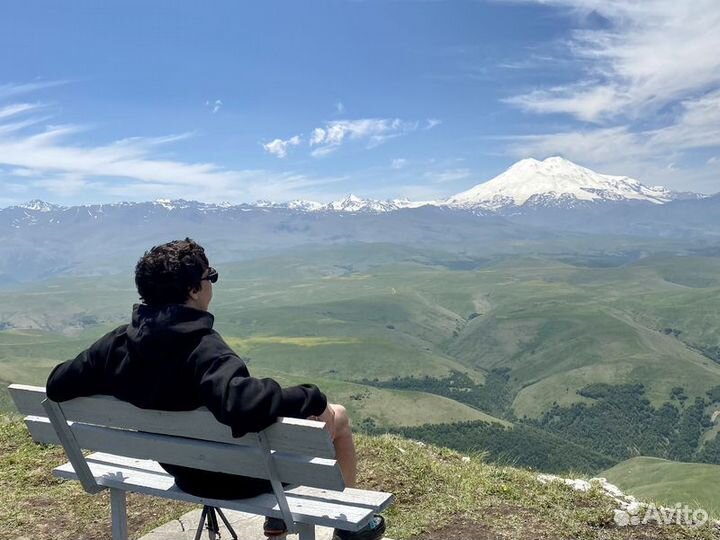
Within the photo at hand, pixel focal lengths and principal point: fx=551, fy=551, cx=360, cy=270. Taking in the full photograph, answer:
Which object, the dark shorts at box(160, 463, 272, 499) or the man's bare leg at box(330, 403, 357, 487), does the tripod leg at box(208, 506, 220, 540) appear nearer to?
the dark shorts at box(160, 463, 272, 499)

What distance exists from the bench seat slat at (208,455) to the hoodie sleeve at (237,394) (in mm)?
373

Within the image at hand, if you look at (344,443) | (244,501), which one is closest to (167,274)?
(244,501)

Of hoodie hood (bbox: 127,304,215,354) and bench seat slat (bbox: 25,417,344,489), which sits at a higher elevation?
hoodie hood (bbox: 127,304,215,354)

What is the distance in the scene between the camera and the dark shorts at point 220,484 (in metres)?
5.01

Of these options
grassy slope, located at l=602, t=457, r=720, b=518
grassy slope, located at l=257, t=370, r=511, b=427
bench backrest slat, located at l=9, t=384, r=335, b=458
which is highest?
bench backrest slat, located at l=9, t=384, r=335, b=458

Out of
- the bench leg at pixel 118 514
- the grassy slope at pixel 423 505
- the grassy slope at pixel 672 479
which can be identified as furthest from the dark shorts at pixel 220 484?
the grassy slope at pixel 672 479

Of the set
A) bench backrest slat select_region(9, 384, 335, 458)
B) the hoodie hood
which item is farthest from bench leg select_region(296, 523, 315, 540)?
the hoodie hood

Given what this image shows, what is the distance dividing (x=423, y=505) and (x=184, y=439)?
15.9 ft

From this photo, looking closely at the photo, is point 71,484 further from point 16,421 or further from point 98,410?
point 98,410

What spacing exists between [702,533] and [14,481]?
417 inches

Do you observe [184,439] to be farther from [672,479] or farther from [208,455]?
[672,479]

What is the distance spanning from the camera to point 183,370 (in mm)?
4414

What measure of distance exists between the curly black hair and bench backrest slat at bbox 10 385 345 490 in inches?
38.8

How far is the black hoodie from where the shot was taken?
4078mm
